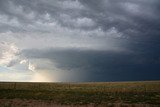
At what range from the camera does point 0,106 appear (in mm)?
33844

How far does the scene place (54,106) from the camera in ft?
118

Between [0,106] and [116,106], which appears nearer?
[0,106]

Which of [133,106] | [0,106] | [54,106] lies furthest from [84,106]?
[0,106]

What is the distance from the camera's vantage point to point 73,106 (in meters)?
36.0

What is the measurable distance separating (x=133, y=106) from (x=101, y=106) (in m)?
4.93

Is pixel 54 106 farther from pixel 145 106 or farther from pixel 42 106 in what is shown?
pixel 145 106

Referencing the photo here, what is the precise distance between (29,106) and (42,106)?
7.26ft

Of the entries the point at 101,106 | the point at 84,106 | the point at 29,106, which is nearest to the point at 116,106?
the point at 101,106

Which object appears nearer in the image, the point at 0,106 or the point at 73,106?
the point at 0,106

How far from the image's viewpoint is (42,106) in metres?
35.2

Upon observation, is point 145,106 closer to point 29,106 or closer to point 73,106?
point 73,106

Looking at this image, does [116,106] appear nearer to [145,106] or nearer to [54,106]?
[145,106]

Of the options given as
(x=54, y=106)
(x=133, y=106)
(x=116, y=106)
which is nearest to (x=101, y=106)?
(x=116, y=106)

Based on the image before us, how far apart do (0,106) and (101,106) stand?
14896 mm
